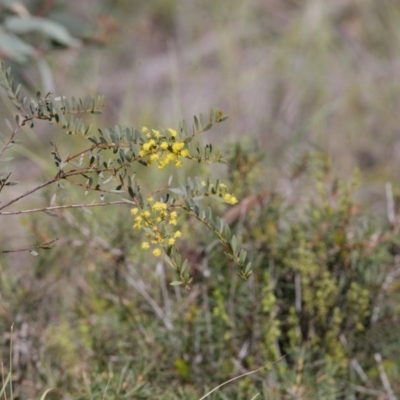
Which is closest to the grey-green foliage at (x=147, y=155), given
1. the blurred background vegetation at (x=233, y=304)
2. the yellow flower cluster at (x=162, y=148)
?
the yellow flower cluster at (x=162, y=148)

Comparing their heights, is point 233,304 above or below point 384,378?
above

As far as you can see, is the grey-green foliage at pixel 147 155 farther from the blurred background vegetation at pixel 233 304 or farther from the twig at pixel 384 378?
the twig at pixel 384 378

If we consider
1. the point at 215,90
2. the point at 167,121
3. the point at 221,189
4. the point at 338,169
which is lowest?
the point at 221,189

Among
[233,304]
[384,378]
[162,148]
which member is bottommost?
[384,378]

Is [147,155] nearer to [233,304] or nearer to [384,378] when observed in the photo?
[233,304]

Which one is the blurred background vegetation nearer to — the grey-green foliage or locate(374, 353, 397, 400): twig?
locate(374, 353, 397, 400): twig

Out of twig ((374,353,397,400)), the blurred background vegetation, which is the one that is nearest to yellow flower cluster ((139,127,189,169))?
the blurred background vegetation

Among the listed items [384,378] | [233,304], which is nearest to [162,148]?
[233,304]

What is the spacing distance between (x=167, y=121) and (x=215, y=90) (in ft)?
2.41

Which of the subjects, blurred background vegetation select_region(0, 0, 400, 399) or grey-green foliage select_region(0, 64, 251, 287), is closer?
grey-green foliage select_region(0, 64, 251, 287)

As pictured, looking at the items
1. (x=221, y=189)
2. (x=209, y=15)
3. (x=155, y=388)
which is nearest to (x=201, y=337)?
(x=155, y=388)

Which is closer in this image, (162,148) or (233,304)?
(162,148)

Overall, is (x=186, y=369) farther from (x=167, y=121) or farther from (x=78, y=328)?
(x=167, y=121)

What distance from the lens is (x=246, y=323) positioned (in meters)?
1.56
